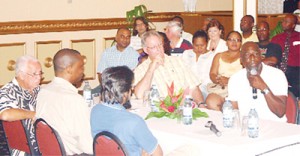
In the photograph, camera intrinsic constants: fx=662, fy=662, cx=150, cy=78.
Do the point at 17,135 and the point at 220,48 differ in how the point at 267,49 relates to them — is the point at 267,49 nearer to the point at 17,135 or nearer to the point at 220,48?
the point at 220,48

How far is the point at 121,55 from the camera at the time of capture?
7.94 meters

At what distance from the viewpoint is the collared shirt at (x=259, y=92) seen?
509cm

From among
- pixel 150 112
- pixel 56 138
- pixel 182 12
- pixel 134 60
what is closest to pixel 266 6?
pixel 182 12

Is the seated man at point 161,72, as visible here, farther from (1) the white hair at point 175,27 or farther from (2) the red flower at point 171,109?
(1) the white hair at point 175,27

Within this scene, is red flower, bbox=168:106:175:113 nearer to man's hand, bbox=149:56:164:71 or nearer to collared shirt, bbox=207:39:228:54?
man's hand, bbox=149:56:164:71

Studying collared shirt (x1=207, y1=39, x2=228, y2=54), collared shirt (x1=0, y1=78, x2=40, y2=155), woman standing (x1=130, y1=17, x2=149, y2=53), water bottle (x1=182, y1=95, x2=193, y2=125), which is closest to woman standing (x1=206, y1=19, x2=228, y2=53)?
collared shirt (x1=207, y1=39, x2=228, y2=54)

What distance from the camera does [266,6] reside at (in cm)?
1345

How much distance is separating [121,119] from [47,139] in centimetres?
68

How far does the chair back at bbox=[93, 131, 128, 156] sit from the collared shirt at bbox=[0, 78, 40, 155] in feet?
3.12

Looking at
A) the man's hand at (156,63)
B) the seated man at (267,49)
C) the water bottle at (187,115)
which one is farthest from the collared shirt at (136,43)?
the water bottle at (187,115)

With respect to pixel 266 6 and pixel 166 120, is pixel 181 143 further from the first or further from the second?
pixel 266 6

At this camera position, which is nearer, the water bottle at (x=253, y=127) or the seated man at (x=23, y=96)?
the water bottle at (x=253, y=127)

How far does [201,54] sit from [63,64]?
129 inches

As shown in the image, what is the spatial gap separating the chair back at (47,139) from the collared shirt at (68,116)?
98 millimetres
